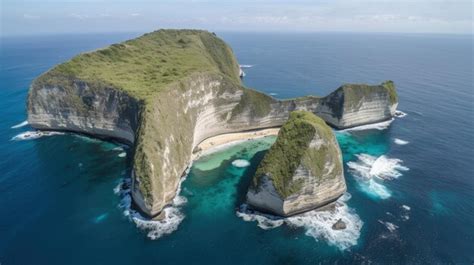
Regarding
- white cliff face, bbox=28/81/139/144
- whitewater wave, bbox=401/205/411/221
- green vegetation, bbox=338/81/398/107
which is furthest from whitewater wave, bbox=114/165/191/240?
green vegetation, bbox=338/81/398/107

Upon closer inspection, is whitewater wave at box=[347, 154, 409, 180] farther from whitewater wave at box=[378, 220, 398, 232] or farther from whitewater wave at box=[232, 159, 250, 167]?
whitewater wave at box=[232, 159, 250, 167]

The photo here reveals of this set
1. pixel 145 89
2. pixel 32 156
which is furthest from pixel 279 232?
pixel 32 156

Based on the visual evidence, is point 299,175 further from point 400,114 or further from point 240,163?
point 400,114

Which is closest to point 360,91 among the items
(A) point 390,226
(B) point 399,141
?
(B) point 399,141

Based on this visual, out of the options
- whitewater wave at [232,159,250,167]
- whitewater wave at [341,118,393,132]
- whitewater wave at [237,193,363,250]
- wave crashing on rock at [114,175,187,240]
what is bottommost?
wave crashing on rock at [114,175,187,240]

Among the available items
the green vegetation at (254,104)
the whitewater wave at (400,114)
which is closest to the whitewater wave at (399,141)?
the whitewater wave at (400,114)
